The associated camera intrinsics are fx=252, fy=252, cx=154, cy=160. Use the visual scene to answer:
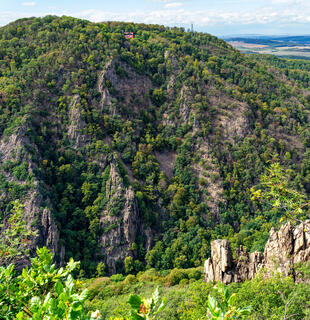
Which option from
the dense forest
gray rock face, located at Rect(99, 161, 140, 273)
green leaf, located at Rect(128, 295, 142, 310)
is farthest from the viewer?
gray rock face, located at Rect(99, 161, 140, 273)

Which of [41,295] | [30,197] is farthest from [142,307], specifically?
[30,197]

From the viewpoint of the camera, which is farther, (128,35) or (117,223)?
(128,35)

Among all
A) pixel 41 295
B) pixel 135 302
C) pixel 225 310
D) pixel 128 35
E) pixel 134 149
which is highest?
pixel 128 35

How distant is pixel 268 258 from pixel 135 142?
1801 inches

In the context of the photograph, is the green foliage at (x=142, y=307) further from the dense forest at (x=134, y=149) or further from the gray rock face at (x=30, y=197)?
the gray rock face at (x=30, y=197)

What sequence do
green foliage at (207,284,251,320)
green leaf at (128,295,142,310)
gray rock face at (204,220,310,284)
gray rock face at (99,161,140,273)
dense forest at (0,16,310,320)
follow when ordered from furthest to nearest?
gray rock face at (99,161,140,273)
dense forest at (0,16,310,320)
gray rock face at (204,220,310,284)
green foliage at (207,284,251,320)
green leaf at (128,295,142,310)

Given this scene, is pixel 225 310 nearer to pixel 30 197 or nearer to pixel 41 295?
pixel 41 295

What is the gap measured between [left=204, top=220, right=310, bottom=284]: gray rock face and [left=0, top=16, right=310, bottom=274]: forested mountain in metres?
19.5

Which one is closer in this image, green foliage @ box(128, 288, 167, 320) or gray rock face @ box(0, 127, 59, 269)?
green foliage @ box(128, 288, 167, 320)

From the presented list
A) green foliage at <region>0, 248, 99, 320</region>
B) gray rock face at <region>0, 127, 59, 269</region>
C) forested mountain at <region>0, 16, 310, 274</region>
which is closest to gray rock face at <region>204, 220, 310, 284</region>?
forested mountain at <region>0, 16, 310, 274</region>

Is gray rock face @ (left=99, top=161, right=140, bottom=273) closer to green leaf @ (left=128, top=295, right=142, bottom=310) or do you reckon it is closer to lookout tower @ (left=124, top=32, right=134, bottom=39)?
green leaf @ (left=128, top=295, right=142, bottom=310)

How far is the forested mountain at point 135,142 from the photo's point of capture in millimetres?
52344

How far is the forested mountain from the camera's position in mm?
52344

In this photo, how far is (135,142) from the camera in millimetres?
67125
